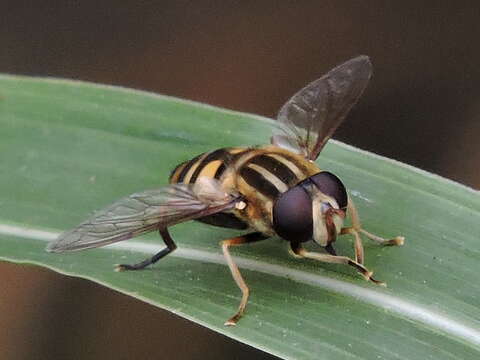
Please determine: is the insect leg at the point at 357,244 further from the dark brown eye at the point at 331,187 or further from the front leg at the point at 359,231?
the dark brown eye at the point at 331,187

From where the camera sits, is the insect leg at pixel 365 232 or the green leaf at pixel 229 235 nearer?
the green leaf at pixel 229 235

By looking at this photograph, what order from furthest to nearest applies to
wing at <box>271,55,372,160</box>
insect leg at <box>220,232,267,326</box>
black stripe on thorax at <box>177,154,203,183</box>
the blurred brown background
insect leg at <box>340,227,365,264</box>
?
the blurred brown background → wing at <box>271,55,372,160</box> → black stripe on thorax at <box>177,154,203,183</box> → insect leg at <box>340,227,365,264</box> → insect leg at <box>220,232,267,326</box>

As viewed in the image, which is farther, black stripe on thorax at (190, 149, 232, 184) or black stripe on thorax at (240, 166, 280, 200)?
black stripe on thorax at (190, 149, 232, 184)

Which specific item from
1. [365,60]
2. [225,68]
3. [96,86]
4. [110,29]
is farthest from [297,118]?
[110,29]

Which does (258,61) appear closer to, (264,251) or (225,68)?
(225,68)

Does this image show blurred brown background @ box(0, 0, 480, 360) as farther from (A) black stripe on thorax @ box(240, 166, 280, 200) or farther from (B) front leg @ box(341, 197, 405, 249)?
(A) black stripe on thorax @ box(240, 166, 280, 200)

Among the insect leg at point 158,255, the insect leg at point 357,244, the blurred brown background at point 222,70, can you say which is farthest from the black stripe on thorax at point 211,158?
the blurred brown background at point 222,70

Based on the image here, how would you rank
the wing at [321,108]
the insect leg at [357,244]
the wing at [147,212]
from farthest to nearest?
the wing at [321,108], the insect leg at [357,244], the wing at [147,212]

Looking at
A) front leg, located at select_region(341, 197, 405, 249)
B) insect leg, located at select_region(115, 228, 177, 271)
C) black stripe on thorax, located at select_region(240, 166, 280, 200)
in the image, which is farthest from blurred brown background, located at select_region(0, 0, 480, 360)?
black stripe on thorax, located at select_region(240, 166, 280, 200)
